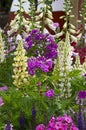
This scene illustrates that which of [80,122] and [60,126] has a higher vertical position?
[60,126]

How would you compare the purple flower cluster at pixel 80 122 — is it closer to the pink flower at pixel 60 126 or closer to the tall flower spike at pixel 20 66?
the pink flower at pixel 60 126

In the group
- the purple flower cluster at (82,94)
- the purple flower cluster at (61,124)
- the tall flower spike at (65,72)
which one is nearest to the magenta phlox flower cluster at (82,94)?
the purple flower cluster at (82,94)

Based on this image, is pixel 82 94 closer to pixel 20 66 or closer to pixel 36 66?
pixel 20 66

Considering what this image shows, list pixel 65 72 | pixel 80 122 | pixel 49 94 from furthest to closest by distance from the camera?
pixel 65 72, pixel 49 94, pixel 80 122

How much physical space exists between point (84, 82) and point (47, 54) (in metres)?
1.45

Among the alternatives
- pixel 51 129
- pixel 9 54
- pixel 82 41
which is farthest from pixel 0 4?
pixel 51 129

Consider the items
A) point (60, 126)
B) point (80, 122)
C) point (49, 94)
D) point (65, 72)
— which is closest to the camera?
point (60, 126)

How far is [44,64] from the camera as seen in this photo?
3758 millimetres

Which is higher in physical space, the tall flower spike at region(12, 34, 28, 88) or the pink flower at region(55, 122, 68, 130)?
the pink flower at region(55, 122, 68, 130)

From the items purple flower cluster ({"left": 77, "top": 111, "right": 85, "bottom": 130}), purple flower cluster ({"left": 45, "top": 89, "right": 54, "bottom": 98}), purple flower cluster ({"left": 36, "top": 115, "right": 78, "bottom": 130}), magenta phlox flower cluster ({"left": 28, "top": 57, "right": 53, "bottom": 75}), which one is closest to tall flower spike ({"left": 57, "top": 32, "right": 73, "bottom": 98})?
magenta phlox flower cluster ({"left": 28, "top": 57, "right": 53, "bottom": 75})

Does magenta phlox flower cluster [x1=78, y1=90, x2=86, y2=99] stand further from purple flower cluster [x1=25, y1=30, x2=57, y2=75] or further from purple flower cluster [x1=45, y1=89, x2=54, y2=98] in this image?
purple flower cluster [x1=25, y1=30, x2=57, y2=75]

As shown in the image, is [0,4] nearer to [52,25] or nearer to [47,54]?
[52,25]

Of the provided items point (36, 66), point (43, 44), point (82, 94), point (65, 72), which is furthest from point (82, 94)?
point (43, 44)

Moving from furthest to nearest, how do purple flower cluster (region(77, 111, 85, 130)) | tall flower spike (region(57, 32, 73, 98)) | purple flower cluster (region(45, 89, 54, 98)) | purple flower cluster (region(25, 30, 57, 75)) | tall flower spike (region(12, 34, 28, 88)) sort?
purple flower cluster (region(25, 30, 57, 75)) < tall flower spike (region(57, 32, 73, 98)) < tall flower spike (region(12, 34, 28, 88)) < purple flower cluster (region(45, 89, 54, 98)) < purple flower cluster (region(77, 111, 85, 130))
